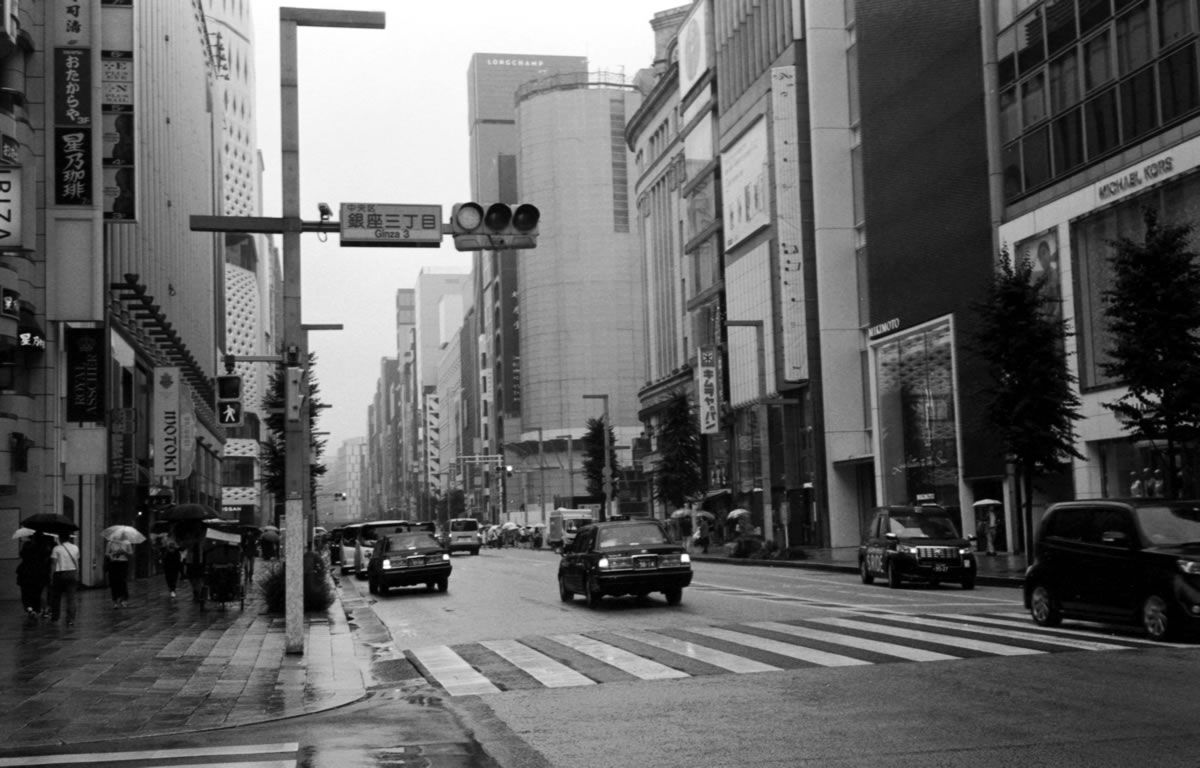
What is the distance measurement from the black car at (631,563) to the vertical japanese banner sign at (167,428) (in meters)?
30.0

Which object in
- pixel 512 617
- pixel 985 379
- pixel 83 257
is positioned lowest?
pixel 512 617

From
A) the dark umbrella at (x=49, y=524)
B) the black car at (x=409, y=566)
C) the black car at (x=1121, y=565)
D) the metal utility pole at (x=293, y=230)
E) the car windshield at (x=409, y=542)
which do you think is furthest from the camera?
the car windshield at (x=409, y=542)

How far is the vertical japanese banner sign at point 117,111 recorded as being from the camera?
40625 millimetres

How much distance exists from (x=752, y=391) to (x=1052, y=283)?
113 ft

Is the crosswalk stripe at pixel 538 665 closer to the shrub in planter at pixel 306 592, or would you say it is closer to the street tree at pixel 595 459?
the shrub in planter at pixel 306 592

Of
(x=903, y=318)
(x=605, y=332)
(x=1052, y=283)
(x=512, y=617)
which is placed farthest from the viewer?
(x=605, y=332)

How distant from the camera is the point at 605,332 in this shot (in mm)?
171875

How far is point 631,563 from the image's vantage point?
84.2 feet

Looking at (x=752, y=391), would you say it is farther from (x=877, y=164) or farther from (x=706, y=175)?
(x=877, y=164)

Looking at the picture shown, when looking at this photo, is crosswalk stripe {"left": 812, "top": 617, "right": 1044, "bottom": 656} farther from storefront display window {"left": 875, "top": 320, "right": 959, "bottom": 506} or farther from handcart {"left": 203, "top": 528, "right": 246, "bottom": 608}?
storefront display window {"left": 875, "top": 320, "right": 959, "bottom": 506}

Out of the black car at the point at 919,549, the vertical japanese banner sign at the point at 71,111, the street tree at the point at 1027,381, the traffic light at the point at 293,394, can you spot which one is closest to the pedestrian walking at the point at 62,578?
the traffic light at the point at 293,394

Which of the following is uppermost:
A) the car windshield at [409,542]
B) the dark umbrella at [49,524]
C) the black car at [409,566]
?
the dark umbrella at [49,524]

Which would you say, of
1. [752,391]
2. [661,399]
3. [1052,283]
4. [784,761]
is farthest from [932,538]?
[661,399]

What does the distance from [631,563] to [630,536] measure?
96 centimetres
